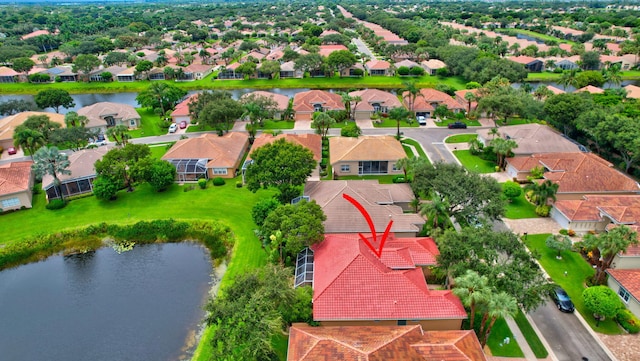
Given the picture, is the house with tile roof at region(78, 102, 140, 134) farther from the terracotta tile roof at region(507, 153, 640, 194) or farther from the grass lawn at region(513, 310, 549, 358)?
the grass lawn at region(513, 310, 549, 358)

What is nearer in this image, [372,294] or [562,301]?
[372,294]

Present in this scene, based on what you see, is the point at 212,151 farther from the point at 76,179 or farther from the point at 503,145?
the point at 503,145

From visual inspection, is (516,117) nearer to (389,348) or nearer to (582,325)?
(582,325)

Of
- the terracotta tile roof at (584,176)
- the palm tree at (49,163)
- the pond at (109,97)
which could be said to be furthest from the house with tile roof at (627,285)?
the pond at (109,97)

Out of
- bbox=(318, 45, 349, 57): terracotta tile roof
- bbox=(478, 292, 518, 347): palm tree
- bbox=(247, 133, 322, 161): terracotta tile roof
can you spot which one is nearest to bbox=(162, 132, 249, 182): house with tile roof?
bbox=(247, 133, 322, 161): terracotta tile roof

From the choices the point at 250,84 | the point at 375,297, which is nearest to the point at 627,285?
the point at 375,297

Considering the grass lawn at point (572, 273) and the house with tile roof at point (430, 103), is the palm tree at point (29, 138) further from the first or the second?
the grass lawn at point (572, 273)
